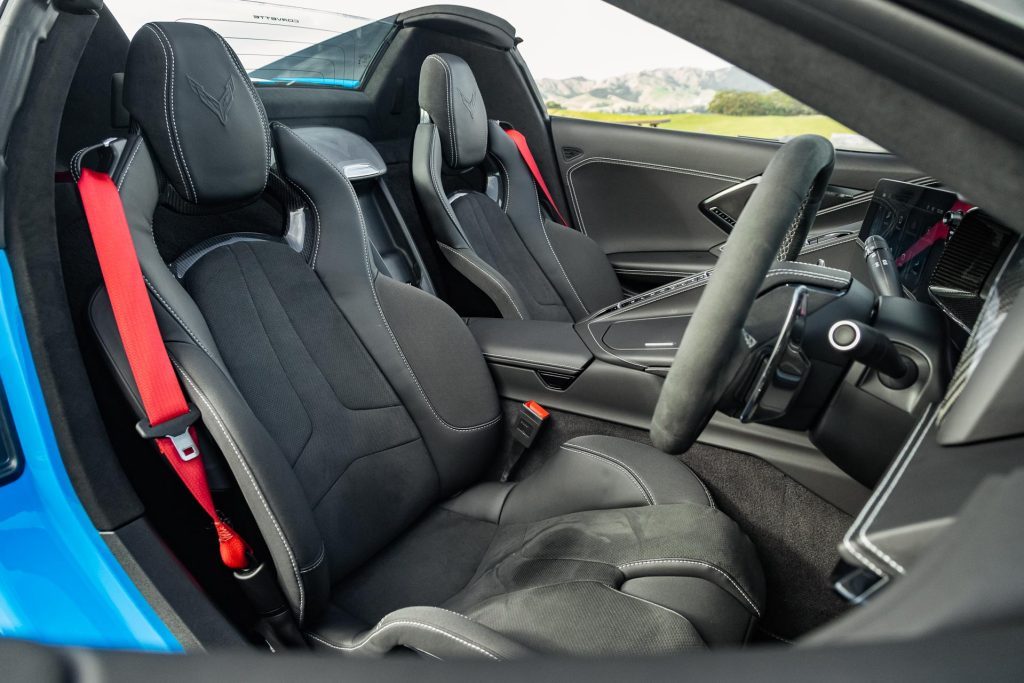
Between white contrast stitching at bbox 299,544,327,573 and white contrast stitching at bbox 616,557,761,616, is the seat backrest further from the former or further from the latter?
white contrast stitching at bbox 616,557,761,616

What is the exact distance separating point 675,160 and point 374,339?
1.45 m

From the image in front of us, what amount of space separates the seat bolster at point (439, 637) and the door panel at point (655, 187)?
178 cm

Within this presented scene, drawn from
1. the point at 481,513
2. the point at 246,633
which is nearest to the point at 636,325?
the point at 481,513

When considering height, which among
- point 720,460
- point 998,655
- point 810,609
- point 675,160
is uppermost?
point 998,655

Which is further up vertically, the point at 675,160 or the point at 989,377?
the point at 989,377

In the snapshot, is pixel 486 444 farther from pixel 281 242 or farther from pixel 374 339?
pixel 281 242

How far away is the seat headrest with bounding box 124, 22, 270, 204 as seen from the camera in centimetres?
100

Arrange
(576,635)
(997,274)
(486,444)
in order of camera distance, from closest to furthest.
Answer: (997,274) < (576,635) < (486,444)

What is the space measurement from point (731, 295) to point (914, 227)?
1.32 feet

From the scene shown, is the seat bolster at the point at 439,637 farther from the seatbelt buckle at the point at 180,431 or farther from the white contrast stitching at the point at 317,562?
the seatbelt buckle at the point at 180,431

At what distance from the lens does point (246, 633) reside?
41.5 inches

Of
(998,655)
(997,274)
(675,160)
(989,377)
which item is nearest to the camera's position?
(998,655)

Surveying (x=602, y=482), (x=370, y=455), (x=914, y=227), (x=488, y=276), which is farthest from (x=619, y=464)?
(x=488, y=276)

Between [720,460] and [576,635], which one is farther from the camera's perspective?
[720,460]
